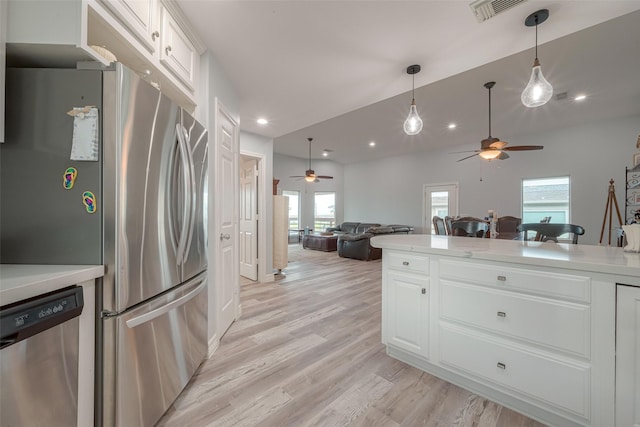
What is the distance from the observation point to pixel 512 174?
619 centimetres

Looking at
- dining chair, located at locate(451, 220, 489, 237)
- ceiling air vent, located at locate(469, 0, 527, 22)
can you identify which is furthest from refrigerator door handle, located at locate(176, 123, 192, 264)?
dining chair, located at locate(451, 220, 489, 237)

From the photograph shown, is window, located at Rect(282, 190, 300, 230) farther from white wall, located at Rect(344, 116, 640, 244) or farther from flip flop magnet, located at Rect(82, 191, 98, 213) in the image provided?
Result: flip flop magnet, located at Rect(82, 191, 98, 213)

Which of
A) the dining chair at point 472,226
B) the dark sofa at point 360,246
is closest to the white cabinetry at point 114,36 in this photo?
the dining chair at point 472,226

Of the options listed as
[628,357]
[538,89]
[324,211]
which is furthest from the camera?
[324,211]

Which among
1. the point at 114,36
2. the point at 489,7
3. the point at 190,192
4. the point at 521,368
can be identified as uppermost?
the point at 489,7

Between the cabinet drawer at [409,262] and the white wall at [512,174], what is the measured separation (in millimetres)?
5904

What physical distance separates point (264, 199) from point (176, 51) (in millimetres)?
2483

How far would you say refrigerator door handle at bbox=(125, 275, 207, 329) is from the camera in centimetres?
114

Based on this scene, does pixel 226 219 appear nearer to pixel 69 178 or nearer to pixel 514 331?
pixel 69 178

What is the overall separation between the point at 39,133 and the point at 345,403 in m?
2.05

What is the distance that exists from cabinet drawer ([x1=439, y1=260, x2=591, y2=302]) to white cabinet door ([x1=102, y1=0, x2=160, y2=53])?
89.0 inches

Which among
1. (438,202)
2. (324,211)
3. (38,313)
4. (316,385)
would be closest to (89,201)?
(38,313)

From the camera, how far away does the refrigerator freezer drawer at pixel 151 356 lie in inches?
41.6

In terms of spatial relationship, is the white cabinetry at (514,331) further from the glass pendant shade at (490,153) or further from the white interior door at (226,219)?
the glass pendant shade at (490,153)
